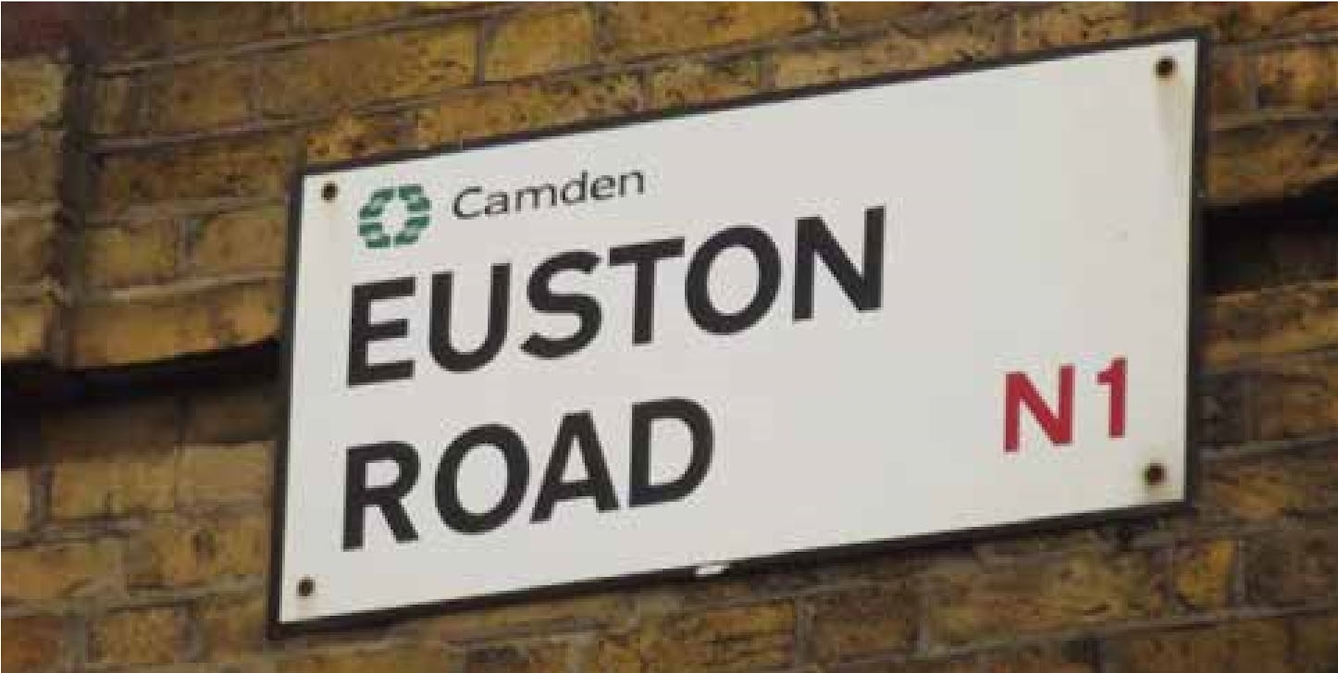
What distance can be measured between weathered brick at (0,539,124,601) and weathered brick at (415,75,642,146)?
58 cm

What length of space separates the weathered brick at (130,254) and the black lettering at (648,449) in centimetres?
64

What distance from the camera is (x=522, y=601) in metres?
5.27

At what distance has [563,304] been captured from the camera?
5.40 metres

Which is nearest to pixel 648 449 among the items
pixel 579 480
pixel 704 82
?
pixel 579 480

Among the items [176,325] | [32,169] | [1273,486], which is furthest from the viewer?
[32,169]

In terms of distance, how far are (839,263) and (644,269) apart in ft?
0.72

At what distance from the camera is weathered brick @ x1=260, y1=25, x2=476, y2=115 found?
5637mm

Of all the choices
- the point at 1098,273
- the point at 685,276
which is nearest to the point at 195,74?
the point at 685,276

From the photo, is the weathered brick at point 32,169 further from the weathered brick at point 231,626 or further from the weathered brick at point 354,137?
the weathered brick at point 231,626

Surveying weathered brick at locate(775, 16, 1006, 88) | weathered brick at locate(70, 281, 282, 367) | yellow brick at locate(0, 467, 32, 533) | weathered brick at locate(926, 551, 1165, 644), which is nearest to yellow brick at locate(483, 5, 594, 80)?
weathered brick at locate(775, 16, 1006, 88)

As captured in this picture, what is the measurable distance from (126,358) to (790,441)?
2.66ft

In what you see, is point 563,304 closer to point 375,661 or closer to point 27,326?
point 375,661

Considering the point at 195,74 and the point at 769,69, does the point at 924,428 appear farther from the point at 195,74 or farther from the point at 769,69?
the point at 195,74

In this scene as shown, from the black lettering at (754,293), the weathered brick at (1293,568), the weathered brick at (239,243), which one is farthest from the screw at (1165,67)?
the weathered brick at (239,243)
